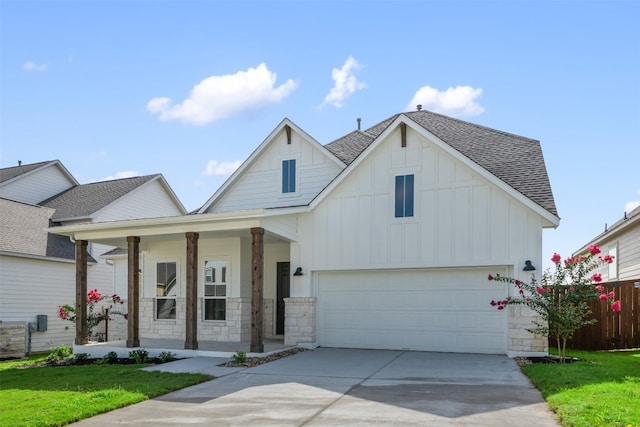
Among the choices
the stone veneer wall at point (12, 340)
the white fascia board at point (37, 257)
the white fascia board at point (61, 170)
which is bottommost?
the stone veneer wall at point (12, 340)

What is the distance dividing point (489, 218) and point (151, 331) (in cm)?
1057

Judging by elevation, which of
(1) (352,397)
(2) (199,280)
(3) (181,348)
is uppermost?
(2) (199,280)

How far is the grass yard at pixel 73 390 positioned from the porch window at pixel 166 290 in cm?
499

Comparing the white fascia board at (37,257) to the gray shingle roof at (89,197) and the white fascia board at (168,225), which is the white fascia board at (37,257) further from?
the white fascia board at (168,225)

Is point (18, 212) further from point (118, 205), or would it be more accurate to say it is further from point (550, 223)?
point (550, 223)

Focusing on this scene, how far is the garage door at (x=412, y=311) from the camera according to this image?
12.9 metres

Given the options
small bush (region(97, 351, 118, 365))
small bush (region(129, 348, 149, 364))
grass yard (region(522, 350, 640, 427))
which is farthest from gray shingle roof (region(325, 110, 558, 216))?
small bush (region(97, 351, 118, 365))

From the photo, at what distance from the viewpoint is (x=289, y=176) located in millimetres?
16594

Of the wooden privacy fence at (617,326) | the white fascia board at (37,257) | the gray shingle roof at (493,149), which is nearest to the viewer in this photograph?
the gray shingle roof at (493,149)

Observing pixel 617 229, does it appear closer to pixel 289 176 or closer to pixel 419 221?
pixel 419 221

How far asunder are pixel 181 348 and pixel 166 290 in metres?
3.81

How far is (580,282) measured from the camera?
11.5 metres

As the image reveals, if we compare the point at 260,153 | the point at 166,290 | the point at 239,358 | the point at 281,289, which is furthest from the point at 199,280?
the point at 239,358

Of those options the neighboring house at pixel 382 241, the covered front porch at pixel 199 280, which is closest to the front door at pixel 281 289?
the covered front porch at pixel 199 280
